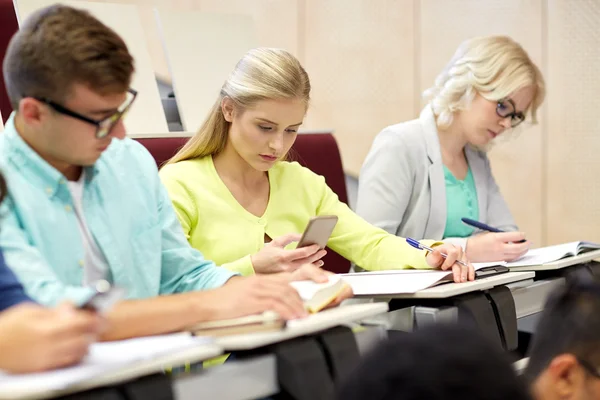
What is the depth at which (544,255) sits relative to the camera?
216 cm

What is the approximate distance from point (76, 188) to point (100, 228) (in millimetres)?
82

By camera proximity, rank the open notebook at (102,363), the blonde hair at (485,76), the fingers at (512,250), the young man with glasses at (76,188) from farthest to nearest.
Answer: the blonde hair at (485,76), the fingers at (512,250), the young man with glasses at (76,188), the open notebook at (102,363)

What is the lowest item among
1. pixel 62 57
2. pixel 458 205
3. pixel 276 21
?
pixel 458 205

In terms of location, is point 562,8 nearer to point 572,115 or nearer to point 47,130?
point 572,115

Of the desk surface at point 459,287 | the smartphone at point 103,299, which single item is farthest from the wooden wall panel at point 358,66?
the smartphone at point 103,299

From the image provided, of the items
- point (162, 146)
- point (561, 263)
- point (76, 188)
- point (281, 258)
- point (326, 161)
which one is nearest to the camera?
point (76, 188)

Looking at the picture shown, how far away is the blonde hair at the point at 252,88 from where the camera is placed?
190cm

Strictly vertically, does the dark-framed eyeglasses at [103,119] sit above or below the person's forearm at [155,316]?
above

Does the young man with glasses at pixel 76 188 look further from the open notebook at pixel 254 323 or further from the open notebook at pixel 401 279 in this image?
the open notebook at pixel 401 279

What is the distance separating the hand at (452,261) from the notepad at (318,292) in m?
0.43

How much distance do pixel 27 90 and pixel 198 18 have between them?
1.59 meters

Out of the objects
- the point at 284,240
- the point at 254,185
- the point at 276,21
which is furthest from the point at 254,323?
the point at 276,21

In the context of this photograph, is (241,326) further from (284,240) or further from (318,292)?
(284,240)

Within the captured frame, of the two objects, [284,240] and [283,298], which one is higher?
[283,298]
